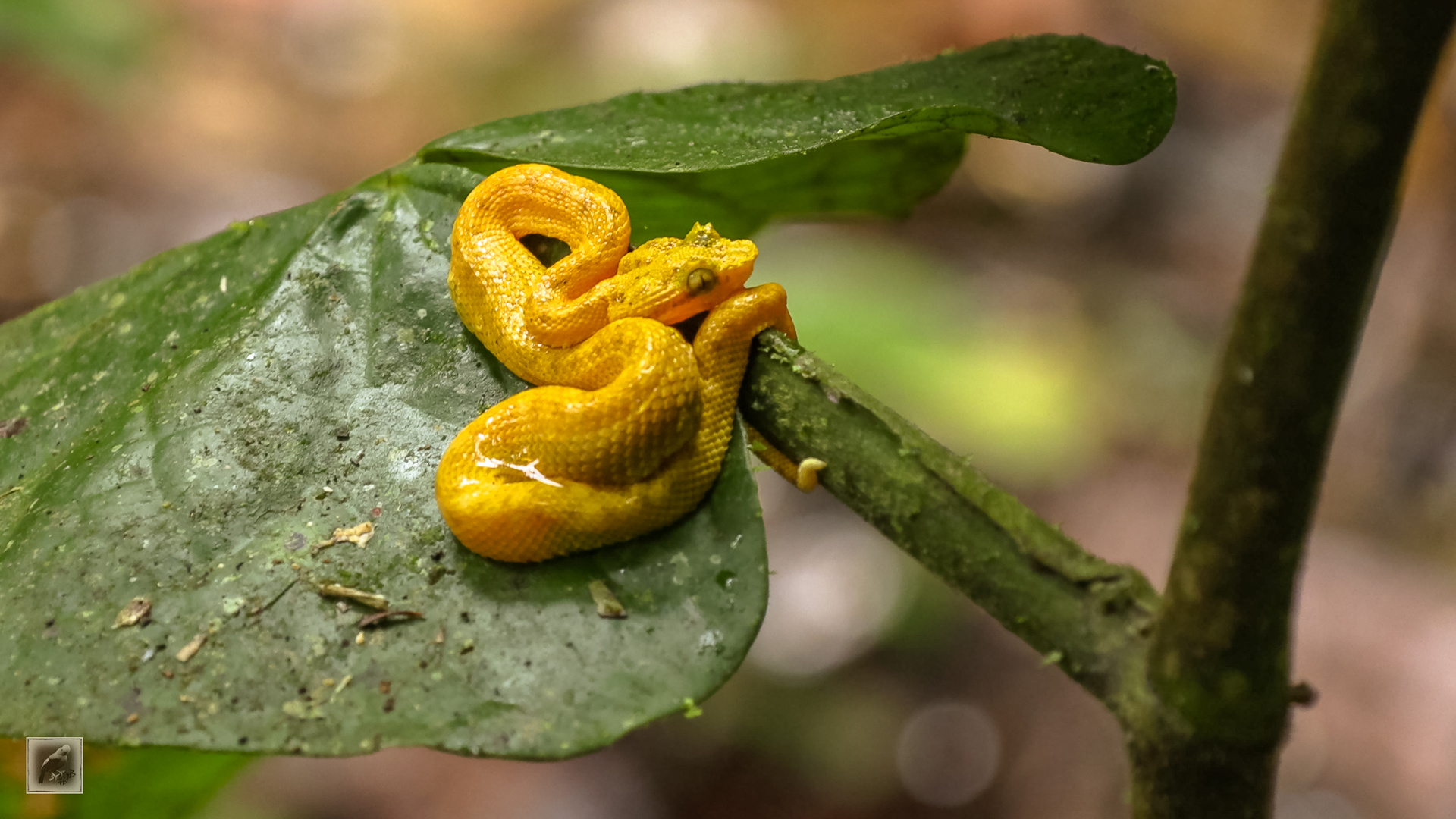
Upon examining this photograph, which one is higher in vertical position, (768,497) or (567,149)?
(567,149)

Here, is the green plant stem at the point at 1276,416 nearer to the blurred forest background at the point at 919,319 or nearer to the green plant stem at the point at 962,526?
the green plant stem at the point at 962,526

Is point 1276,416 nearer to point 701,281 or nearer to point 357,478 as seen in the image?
point 701,281

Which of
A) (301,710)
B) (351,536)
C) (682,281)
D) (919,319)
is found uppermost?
(682,281)

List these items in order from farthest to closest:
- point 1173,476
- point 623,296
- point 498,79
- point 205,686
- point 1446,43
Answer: point 498,79, point 1173,476, point 623,296, point 205,686, point 1446,43

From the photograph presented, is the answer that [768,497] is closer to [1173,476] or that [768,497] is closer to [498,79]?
[1173,476]

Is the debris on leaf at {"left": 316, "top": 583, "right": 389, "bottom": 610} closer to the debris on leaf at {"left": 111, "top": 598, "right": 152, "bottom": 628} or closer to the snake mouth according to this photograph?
the debris on leaf at {"left": 111, "top": 598, "right": 152, "bottom": 628}

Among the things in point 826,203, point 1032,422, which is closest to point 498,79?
point 1032,422

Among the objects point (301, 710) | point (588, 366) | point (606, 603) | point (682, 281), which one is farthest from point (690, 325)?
point (301, 710)
